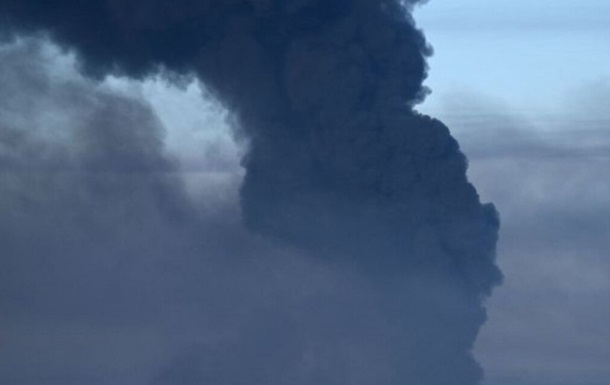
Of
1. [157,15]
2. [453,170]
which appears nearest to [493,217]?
[453,170]

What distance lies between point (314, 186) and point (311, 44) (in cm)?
442

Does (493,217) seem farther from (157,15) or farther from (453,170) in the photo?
(157,15)

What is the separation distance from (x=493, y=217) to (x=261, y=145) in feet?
24.3

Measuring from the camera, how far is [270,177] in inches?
5266

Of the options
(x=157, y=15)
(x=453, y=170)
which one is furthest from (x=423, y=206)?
(x=157, y=15)

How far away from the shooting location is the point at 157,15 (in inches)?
5256

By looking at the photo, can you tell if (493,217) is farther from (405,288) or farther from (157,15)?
(157,15)

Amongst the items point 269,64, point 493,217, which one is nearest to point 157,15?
point 269,64

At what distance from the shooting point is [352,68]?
435 ft

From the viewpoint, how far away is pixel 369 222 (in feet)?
437

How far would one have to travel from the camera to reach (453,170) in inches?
5212

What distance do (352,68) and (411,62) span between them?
201 centimetres

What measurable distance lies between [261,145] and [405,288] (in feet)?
20.3

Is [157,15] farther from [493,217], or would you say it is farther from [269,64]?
[493,217]
